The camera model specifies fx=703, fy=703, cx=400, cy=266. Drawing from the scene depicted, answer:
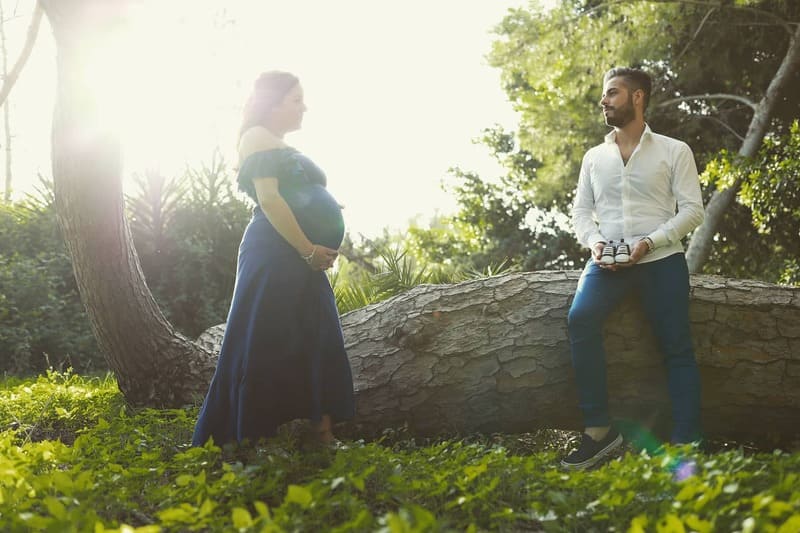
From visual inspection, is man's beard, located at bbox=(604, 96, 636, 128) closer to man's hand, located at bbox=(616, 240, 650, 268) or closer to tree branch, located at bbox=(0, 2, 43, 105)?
man's hand, located at bbox=(616, 240, 650, 268)

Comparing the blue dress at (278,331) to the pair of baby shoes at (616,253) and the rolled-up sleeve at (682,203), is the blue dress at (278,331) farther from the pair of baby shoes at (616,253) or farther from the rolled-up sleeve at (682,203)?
the rolled-up sleeve at (682,203)

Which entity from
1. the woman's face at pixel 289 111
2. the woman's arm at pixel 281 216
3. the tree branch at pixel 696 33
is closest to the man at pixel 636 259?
the woman's arm at pixel 281 216

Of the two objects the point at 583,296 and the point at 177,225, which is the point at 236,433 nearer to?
the point at 583,296

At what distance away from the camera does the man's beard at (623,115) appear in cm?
390

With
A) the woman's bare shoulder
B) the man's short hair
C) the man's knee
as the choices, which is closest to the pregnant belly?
the woman's bare shoulder

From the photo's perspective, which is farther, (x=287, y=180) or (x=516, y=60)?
(x=516, y=60)

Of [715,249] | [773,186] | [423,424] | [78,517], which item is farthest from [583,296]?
[715,249]

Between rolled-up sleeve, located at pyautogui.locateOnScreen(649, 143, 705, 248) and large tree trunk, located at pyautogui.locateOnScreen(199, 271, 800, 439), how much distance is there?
584 millimetres

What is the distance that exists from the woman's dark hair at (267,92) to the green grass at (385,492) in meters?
1.59

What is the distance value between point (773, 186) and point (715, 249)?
11.1 ft

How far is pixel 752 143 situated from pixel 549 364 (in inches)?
288

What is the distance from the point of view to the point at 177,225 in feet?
28.3

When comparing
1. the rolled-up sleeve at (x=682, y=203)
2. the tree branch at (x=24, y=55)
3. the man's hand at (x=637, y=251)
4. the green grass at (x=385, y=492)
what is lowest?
the green grass at (x=385, y=492)

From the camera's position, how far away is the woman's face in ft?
11.2
